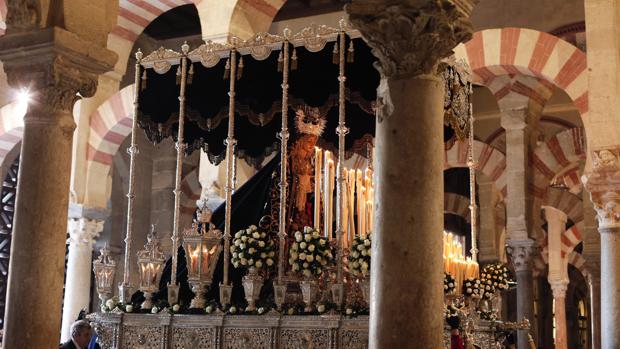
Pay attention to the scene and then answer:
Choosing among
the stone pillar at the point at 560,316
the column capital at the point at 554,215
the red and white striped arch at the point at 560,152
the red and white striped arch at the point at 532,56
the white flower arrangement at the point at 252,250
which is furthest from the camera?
the column capital at the point at 554,215

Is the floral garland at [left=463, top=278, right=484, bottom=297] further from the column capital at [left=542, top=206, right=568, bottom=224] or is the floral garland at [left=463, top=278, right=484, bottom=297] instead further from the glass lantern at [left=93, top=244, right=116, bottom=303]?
the column capital at [left=542, top=206, right=568, bottom=224]

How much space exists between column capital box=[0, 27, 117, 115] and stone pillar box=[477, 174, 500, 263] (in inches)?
404

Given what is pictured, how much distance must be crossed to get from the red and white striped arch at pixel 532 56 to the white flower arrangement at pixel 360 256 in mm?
4273

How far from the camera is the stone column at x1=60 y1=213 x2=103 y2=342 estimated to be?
1171cm

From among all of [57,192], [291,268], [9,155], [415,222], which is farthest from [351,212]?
[9,155]

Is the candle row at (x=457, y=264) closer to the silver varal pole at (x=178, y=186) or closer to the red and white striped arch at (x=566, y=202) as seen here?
the silver varal pole at (x=178, y=186)

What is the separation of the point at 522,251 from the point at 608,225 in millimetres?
2658

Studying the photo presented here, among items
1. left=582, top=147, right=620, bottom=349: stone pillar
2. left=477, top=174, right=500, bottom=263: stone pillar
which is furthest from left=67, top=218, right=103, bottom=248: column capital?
left=477, top=174, right=500, bottom=263: stone pillar

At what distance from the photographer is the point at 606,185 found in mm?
9672

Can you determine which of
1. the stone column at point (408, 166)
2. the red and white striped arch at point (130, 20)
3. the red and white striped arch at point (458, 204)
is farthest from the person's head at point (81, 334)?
the red and white striped arch at point (458, 204)

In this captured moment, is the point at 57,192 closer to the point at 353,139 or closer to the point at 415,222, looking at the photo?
the point at 415,222

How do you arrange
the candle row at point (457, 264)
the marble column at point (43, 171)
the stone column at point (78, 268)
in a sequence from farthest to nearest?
1. the stone column at point (78, 268)
2. the candle row at point (457, 264)
3. the marble column at point (43, 171)

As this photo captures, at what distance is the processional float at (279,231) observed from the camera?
7371 mm

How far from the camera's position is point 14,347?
5.45 metres
